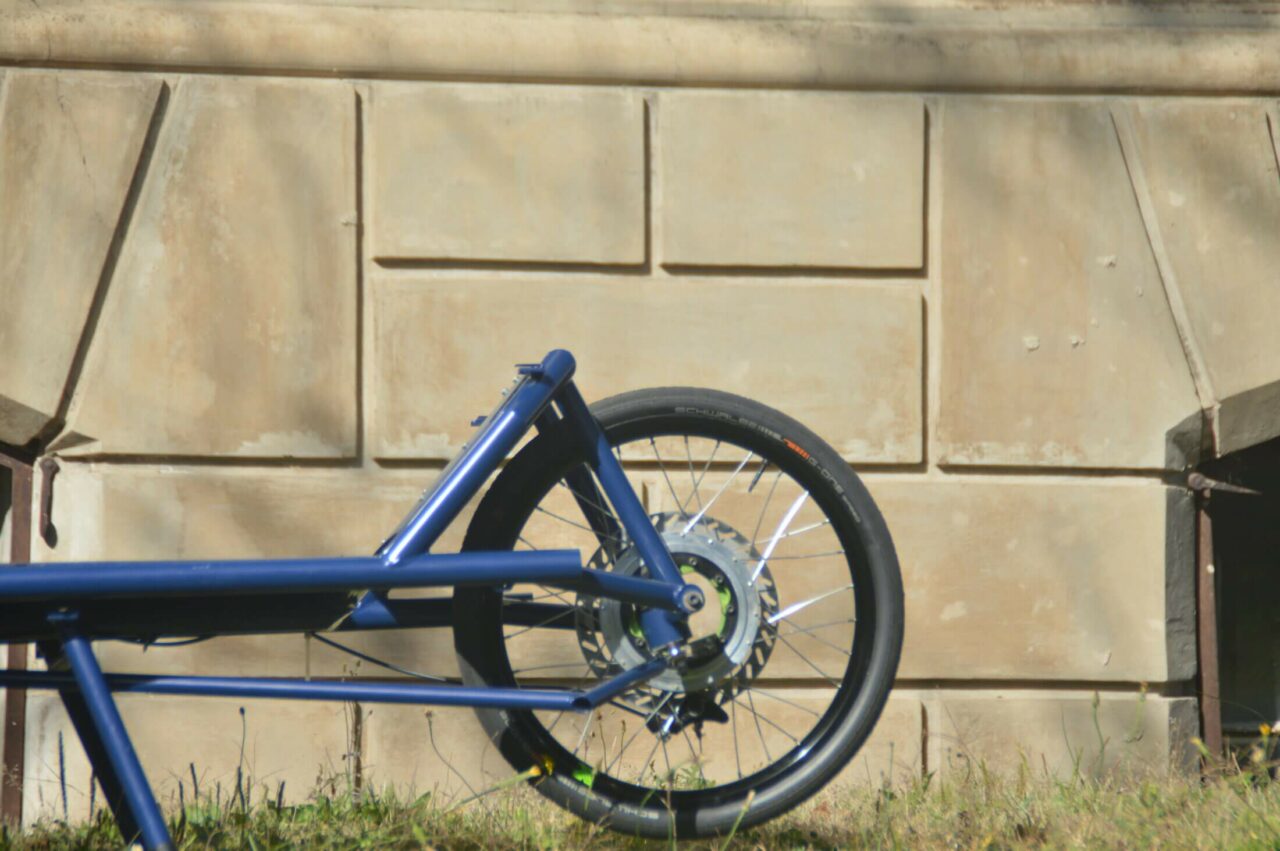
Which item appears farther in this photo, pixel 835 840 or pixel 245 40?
pixel 245 40

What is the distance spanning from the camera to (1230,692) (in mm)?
3961

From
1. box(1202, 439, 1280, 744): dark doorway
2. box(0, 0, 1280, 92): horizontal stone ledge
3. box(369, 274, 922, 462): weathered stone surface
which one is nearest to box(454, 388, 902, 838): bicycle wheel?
box(369, 274, 922, 462): weathered stone surface

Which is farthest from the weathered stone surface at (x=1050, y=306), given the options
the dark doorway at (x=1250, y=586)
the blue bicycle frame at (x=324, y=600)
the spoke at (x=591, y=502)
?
the blue bicycle frame at (x=324, y=600)

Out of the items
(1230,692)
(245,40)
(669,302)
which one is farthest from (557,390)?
(1230,692)

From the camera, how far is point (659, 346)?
360cm

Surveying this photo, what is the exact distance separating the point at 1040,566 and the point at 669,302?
1378 mm

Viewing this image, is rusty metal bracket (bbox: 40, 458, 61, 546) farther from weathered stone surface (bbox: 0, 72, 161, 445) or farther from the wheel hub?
the wheel hub

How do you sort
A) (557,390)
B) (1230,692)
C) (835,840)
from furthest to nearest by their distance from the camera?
(1230,692), (835,840), (557,390)

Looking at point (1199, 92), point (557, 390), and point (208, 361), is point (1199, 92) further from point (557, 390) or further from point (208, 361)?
point (208, 361)

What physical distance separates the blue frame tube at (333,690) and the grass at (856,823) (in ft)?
1.11

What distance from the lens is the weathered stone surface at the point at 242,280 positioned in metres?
3.53

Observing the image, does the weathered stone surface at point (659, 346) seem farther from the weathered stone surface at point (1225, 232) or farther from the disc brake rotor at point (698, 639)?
the disc brake rotor at point (698, 639)

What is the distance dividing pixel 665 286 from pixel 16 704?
7.64 ft

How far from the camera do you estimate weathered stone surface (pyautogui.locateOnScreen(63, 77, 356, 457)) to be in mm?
3529
